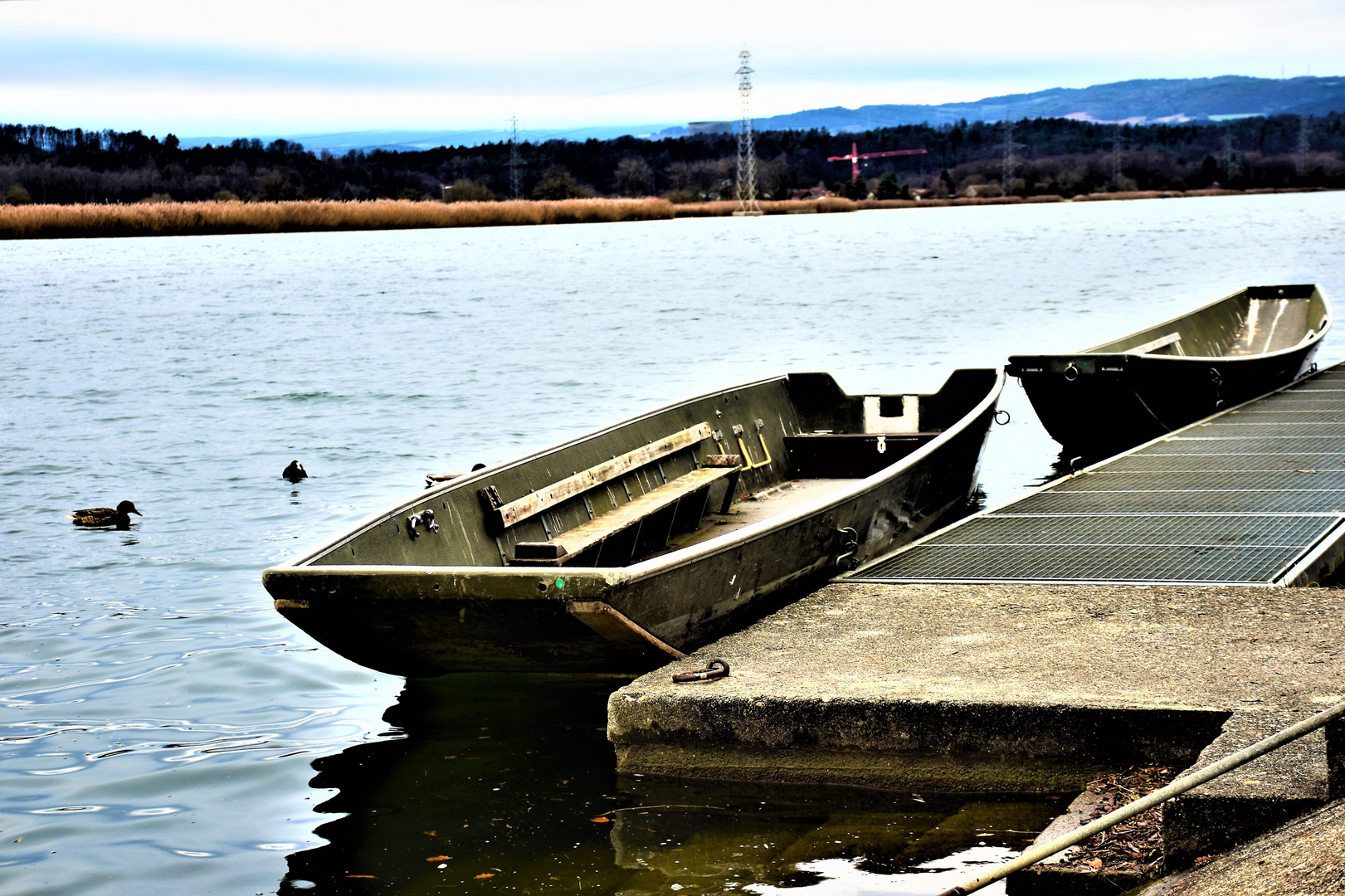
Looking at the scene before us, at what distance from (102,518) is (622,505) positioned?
5379mm

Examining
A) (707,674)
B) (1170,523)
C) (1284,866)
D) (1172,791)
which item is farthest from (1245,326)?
(1284,866)

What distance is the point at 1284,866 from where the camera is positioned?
3352mm

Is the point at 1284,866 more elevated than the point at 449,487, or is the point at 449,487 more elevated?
the point at 449,487

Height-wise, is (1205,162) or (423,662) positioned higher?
(1205,162)

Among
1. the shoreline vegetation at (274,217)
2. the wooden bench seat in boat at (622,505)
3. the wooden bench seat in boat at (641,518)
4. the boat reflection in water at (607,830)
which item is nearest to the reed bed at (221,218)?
the shoreline vegetation at (274,217)

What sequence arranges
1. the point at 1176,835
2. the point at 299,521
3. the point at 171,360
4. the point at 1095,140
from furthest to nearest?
the point at 1095,140, the point at 171,360, the point at 299,521, the point at 1176,835

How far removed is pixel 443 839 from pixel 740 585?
1.76 meters

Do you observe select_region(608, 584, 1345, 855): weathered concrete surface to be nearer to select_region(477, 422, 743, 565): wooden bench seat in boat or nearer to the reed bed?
select_region(477, 422, 743, 565): wooden bench seat in boat

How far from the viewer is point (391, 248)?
3194 inches

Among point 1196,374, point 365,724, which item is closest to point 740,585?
point 365,724

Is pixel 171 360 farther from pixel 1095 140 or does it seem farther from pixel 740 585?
pixel 1095 140

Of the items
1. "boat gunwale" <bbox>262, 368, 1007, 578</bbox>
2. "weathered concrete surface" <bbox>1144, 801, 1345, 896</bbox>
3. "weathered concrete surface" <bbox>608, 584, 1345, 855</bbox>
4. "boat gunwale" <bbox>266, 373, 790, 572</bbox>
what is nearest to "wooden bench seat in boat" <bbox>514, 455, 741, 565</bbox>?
"boat gunwale" <bbox>262, 368, 1007, 578</bbox>

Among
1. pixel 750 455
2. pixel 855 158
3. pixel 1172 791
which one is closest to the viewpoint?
pixel 1172 791

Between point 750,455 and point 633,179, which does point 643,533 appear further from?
point 633,179
